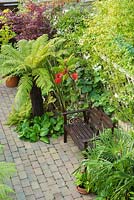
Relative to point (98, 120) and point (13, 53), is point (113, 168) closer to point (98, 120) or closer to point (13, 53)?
point (98, 120)

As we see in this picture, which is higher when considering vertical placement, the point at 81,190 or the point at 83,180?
the point at 83,180

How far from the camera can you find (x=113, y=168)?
4.71 metres

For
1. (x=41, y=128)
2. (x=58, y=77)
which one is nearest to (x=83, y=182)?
(x=41, y=128)

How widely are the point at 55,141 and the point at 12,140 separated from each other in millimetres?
777

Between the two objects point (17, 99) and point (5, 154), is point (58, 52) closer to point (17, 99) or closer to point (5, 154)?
point (17, 99)

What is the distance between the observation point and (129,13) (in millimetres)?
5914

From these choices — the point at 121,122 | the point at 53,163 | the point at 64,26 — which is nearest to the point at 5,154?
the point at 53,163

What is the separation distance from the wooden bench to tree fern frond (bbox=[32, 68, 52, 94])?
54 cm

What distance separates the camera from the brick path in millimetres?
5387

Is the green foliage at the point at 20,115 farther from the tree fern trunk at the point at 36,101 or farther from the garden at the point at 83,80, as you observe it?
the tree fern trunk at the point at 36,101

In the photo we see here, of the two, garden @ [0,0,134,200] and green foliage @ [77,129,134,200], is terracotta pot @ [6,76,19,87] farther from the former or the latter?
green foliage @ [77,129,134,200]

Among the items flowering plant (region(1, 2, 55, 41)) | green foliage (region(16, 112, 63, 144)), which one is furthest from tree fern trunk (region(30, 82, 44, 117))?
flowering plant (region(1, 2, 55, 41))

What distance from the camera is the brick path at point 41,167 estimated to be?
5.39 metres

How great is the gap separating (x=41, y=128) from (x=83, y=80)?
1.16 metres
